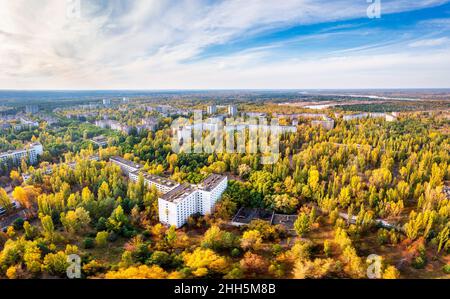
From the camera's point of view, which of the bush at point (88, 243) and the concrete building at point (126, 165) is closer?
the bush at point (88, 243)

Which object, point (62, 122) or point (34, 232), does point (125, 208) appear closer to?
point (34, 232)

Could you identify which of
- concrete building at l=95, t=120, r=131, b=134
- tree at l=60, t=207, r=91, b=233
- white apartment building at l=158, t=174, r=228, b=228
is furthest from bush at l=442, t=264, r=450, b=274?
concrete building at l=95, t=120, r=131, b=134

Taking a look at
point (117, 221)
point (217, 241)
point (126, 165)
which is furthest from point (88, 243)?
point (126, 165)

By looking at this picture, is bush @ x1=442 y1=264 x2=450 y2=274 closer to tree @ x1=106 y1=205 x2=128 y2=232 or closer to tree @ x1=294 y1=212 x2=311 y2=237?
tree @ x1=294 y1=212 x2=311 y2=237

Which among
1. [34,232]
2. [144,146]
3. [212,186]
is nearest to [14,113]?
[144,146]

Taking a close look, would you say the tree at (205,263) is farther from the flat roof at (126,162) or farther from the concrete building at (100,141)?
the concrete building at (100,141)

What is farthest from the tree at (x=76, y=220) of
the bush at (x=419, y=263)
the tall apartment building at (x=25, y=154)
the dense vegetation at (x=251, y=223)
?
the bush at (x=419, y=263)
